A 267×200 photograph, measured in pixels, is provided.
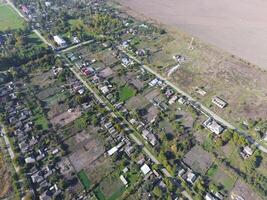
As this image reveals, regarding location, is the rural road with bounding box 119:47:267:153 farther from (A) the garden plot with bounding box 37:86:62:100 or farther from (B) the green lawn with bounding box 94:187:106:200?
(B) the green lawn with bounding box 94:187:106:200

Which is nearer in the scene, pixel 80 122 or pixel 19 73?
pixel 80 122

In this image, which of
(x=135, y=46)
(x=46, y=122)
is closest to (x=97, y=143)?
(x=46, y=122)

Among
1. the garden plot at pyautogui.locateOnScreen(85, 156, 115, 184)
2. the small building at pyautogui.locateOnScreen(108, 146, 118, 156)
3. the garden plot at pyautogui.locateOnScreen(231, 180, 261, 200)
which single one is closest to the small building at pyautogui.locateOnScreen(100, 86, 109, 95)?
the small building at pyautogui.locateOnScreen(108, 146, 118, 156)

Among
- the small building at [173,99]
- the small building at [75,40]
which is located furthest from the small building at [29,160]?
the small building at [75,40]

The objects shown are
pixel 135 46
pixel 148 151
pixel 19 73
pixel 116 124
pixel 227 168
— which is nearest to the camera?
pixel 227 168

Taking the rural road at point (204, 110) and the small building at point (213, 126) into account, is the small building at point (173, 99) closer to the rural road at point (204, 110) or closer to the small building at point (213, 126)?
the rural road at point (204, 110)

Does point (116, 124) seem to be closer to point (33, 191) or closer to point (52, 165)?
point (52, 165)

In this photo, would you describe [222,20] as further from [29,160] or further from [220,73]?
[29,160]

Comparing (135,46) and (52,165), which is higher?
(135,46)
